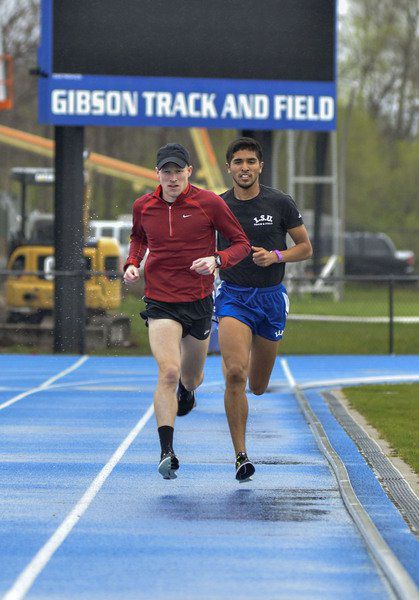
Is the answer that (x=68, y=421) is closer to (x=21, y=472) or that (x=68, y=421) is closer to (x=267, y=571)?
(x=21, y=472)

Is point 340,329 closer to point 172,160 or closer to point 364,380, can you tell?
point 364,380

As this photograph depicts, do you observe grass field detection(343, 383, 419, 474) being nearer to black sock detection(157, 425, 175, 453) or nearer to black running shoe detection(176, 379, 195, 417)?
black running shoe detection(176, 379, 195, 417)

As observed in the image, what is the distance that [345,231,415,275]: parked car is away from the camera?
56656 mm

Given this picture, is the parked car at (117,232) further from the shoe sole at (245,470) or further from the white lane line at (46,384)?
the shoe sole at (245,470)

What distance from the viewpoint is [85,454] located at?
39.2ft

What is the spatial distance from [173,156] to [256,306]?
1.26m

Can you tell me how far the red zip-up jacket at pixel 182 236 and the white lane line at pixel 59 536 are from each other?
1.35 m

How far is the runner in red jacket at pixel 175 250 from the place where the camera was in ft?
32.4

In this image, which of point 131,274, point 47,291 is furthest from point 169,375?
point 47,291

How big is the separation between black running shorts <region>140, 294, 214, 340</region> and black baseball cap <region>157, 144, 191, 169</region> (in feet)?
3.00

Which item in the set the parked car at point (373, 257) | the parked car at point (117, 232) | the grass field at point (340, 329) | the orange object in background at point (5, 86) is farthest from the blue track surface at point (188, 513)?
the parked car at point (373, 257)

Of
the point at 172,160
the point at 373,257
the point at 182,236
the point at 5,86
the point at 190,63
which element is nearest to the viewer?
the point at 172,160

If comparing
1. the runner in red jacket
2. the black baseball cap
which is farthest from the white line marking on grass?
the black baseball cap

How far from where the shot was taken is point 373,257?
56.9 m
